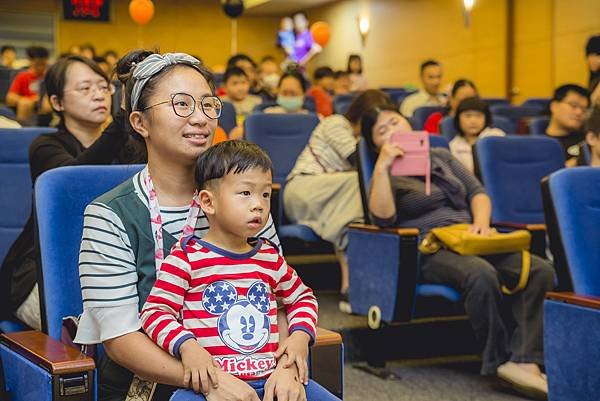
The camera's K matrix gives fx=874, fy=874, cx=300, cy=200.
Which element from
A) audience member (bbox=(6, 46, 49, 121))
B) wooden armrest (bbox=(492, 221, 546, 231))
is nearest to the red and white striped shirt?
wooden armrest (bbox=(492, 221, 546, 231))

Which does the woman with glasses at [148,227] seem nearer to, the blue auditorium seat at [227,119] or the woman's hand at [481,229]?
the woman's hand at [481,229]

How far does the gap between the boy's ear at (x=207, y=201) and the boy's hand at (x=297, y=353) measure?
25 cm

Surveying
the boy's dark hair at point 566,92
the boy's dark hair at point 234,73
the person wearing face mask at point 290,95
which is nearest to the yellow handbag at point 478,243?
the boy's dark hair at point 566,92

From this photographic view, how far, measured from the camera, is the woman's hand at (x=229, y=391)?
1358mm

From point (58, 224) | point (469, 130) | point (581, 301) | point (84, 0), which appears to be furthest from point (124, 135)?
point (84, 0)

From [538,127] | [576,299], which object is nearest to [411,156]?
[576,299]

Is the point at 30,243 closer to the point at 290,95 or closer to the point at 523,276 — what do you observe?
the point at 523,276

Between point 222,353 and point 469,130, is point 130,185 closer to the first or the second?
point 222,353

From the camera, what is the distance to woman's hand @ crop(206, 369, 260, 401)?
136 cm

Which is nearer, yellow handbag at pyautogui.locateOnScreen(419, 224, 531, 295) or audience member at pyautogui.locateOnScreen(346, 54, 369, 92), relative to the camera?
yellow handbag at pyautogui.locateOnScreen(419, 224, 531, 295)

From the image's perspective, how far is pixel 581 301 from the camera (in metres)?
2.01

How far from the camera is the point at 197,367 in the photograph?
1.36m

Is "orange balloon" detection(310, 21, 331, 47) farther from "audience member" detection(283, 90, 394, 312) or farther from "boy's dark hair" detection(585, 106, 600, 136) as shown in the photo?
"boy's dark hair" detection(585, 106, 600, 136)

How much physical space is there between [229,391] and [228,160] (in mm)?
381
